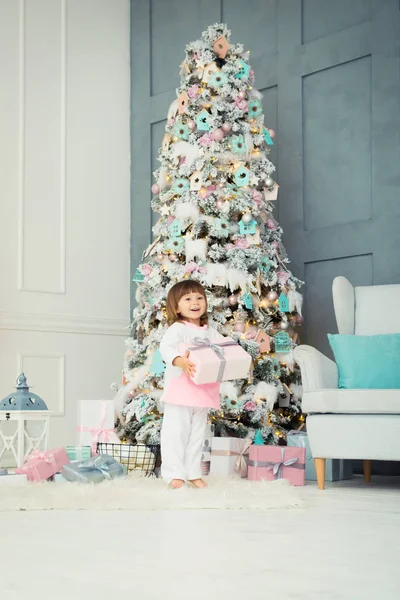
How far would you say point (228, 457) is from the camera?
4.18 metres

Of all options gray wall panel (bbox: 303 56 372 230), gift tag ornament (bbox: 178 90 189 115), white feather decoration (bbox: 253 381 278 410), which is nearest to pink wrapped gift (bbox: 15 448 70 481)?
white feather decoration (bbox: 253 381 278 410)

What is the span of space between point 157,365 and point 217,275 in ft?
1.94

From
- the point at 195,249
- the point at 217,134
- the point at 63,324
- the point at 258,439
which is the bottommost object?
the point at 258,439

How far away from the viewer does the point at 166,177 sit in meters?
4.99

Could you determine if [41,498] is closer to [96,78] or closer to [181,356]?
[181,356]

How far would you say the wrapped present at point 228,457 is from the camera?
4.18 m

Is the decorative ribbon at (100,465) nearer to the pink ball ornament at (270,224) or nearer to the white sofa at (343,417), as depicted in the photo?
the white sofa at (343,417)

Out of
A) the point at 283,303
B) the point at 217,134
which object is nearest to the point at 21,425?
the point at 283,303

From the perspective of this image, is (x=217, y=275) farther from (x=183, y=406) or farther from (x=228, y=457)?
(x=183, y=406)

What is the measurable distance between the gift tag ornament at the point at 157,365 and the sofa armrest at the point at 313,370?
2.93 ft

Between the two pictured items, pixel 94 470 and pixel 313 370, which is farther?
pixel 313 370

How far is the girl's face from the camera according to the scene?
12.3 feet

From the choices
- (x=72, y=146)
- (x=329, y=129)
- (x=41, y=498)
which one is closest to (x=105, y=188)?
(x=72, y=146)

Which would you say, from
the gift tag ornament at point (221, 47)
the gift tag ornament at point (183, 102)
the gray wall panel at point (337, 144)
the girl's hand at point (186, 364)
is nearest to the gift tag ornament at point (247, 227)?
the gray wall panel at point (337, 144)
